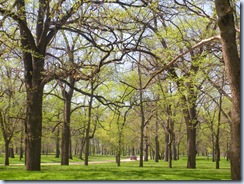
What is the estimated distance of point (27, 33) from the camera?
1118 centimetres

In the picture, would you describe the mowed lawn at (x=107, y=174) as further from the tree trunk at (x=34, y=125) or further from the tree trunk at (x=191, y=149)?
the tree trunk at (x=191, y=149)

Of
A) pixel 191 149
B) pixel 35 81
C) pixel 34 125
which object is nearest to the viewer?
pixel 34 125

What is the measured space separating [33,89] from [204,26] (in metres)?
9.86

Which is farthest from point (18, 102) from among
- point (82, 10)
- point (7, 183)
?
point (7, 183)

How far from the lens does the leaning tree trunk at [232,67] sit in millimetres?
7176

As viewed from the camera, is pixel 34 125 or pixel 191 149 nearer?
pixel 34 125

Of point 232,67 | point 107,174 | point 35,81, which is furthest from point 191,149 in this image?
point 232,67

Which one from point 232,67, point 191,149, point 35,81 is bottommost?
point 191,149

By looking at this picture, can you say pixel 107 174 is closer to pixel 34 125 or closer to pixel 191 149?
pixel 34 125

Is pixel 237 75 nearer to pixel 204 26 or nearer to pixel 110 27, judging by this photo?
pixel 110 27

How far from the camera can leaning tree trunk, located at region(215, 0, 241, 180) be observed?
718 cm

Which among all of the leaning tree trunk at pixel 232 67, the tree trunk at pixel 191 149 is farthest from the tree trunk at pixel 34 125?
the tree trunk at pixel 191 149

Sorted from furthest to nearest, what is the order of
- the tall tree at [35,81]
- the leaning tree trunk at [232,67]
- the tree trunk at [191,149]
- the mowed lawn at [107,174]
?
the tree trunk at [191,149], the tall tree at [35,81], the mowed lawn at [107,174], the leaning tree trunk at [232,67]

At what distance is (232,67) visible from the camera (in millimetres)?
7480
